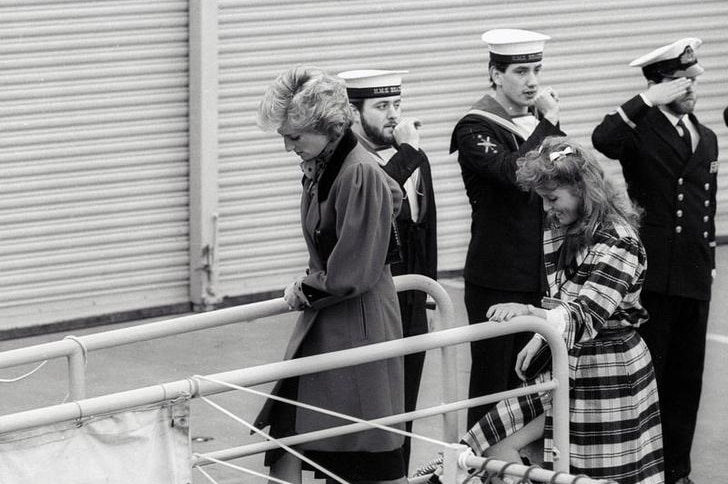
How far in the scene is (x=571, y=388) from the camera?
5.03 m

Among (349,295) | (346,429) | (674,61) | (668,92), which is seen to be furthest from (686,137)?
(346,429)

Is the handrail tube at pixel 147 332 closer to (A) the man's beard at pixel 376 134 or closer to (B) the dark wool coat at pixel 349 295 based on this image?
(B) the dark wool coat at pixel 349 295

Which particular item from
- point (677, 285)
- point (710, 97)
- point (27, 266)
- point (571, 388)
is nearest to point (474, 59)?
point (710, 97)

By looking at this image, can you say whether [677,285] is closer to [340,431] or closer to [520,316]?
[520,316]

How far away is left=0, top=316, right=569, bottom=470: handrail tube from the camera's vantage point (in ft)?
12.5

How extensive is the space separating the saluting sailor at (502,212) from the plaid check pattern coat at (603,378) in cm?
112

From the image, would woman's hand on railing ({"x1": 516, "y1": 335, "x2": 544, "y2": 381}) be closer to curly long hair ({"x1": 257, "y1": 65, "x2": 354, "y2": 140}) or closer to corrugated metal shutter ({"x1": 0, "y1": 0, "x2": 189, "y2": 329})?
curly long hair ({"x1": 257, "y1": 65, "x2": 354, "y2": 140})

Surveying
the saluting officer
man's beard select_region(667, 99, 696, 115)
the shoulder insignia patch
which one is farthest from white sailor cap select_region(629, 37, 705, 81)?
the shoulder insignia patch

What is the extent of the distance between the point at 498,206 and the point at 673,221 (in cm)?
75

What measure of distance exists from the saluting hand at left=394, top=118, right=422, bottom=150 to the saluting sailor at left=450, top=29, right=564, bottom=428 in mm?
367

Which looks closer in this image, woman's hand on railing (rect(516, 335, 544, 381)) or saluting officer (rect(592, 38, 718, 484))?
woman's hand on railing (rect(516, 335, 544, 381))

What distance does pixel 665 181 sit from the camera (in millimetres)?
6359

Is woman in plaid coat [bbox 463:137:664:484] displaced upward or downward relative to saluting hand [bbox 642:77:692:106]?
downward

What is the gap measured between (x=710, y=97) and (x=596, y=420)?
7068mm
